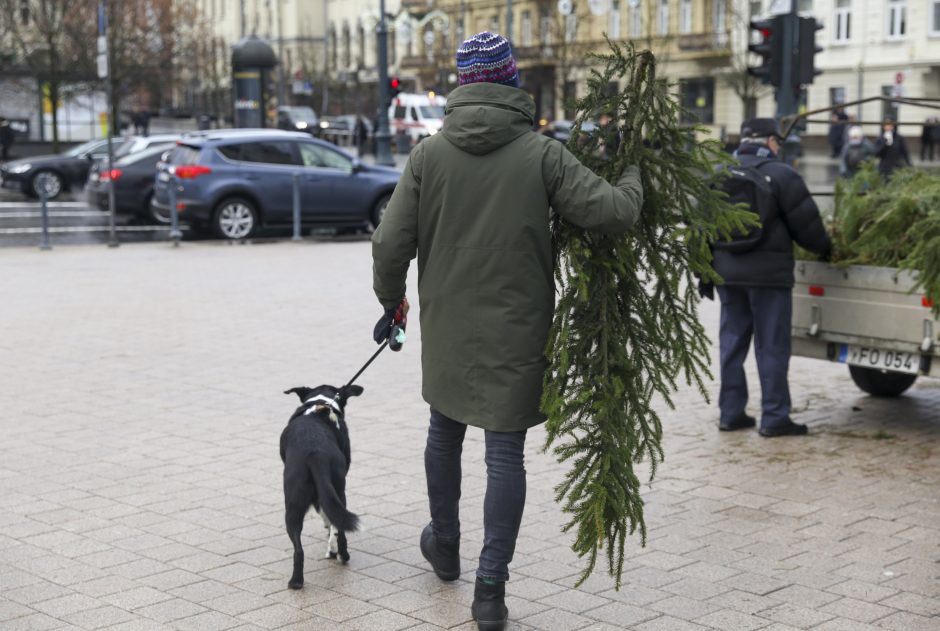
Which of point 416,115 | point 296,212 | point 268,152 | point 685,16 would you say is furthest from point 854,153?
point 685,16

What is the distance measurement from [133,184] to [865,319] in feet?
59.2

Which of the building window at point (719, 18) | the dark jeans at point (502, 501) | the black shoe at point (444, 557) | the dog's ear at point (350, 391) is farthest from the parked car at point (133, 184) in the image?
the building window at point (719, 18)

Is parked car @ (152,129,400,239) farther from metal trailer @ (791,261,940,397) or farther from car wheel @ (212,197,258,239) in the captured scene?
metal trailer @ (791,261,940,397)

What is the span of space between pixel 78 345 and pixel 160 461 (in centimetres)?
406

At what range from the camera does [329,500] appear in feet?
16.1

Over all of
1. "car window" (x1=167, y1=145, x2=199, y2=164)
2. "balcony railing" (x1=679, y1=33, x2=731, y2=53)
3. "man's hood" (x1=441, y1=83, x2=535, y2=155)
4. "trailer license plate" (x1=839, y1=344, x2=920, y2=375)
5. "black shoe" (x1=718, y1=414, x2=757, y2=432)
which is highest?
"balcony railing" (x1=679, y1=33, x2=731, y2=53)

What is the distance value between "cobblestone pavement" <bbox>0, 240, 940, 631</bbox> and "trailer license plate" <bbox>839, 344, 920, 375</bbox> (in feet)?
1.31

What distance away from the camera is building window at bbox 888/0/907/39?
52.2 meters

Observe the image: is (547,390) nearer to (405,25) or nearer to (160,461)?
(160,461)

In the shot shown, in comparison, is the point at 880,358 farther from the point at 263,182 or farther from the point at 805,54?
the point at 263,182

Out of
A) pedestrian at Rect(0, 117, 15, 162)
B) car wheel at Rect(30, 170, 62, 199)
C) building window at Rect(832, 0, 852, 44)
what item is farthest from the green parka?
building window at Rect(832, 0, 852, 44)

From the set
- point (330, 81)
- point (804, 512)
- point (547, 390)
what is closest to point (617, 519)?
point (547, 390)

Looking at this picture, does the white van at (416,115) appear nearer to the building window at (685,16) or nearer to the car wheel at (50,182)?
the building window at (685,16)

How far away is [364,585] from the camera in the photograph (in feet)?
16.9
